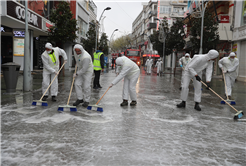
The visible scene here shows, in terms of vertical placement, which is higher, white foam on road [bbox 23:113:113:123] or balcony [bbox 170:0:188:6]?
balcony [bbox 170:0:188:6]

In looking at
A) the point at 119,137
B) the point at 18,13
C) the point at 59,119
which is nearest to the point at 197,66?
the point at 119,137

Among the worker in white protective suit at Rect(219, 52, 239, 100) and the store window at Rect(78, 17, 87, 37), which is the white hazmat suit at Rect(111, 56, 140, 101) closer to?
the worker in white protective suit at Rect(219, 52, 239, 100)

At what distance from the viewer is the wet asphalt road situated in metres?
3.34

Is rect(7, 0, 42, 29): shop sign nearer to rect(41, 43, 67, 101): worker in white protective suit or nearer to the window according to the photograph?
rect(41, 43, 67, 101): worker in white protective suit

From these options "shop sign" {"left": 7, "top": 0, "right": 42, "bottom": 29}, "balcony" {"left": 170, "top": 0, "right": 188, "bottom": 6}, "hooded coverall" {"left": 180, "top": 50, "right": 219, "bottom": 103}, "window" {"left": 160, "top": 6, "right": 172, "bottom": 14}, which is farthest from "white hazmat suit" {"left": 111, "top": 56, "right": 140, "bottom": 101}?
"window" {"left": 160, "top": 6, "right": 172, "bottom": 14}

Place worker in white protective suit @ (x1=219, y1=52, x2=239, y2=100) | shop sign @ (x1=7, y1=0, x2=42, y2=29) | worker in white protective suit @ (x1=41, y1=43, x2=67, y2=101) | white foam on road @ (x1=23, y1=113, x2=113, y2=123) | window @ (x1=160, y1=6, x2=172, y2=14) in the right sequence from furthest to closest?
window @ (x1=160, y1=6, x2=172, y2=14) → shop sign @ (x1=7, y1=0, x2=42, y2=29) → worker in white protective suit @ (x1=219, y1=52, x2=239, y2=100) → worker in white protective suit @ (x1=41, y1=43, x2=67, y2=101) → white foam on road @ (x1=23, y1=113, x2=113, y2=123)

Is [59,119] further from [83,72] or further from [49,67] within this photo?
[49,67]

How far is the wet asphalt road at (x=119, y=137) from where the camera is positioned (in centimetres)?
334

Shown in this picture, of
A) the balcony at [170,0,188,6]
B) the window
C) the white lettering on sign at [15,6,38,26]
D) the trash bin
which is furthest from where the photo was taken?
the window

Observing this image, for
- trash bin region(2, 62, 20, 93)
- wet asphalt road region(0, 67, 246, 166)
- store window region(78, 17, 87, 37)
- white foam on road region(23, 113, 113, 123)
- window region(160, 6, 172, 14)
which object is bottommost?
wet asphalt road region(0, 67, 246, 166)

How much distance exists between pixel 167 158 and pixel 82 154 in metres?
1.13

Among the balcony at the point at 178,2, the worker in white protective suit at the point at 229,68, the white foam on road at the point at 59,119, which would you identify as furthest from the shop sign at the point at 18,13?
the balcony at the point at 178,2

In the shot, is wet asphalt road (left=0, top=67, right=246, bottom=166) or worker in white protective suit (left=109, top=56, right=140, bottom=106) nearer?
wet asphalt road (left=0, top=67, right=246, bottom=166)

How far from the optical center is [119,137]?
4.30 metres
